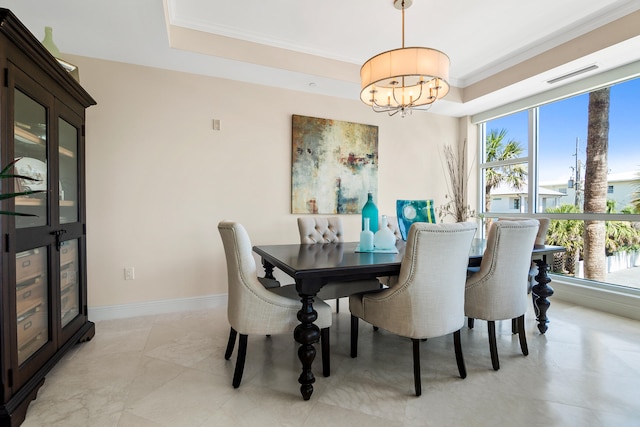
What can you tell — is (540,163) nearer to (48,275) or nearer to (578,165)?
(578,165)

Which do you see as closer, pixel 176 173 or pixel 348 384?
pixel 348 384

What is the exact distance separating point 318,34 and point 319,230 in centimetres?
188

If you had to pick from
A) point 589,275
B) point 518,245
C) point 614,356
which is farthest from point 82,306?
point 589,275

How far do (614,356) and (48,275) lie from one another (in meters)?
3.73

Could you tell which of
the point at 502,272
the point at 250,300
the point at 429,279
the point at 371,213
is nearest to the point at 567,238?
the point at 502,272

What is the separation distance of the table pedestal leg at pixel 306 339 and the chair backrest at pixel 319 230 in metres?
1.28

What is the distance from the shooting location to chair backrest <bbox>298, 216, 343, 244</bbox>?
303 cm

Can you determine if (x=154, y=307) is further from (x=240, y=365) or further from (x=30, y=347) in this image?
(x=240, y=365)

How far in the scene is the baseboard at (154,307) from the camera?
2.98 m

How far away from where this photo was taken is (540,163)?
13.3ft

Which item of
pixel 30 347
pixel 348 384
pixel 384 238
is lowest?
pixel 348 384

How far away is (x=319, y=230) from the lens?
3.11 metres

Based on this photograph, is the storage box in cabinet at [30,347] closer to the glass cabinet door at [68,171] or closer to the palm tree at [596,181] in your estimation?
the glass cabinet door at [68,171]

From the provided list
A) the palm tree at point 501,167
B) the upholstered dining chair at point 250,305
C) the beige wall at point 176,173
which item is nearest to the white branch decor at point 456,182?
the palm tree at point 501,167
